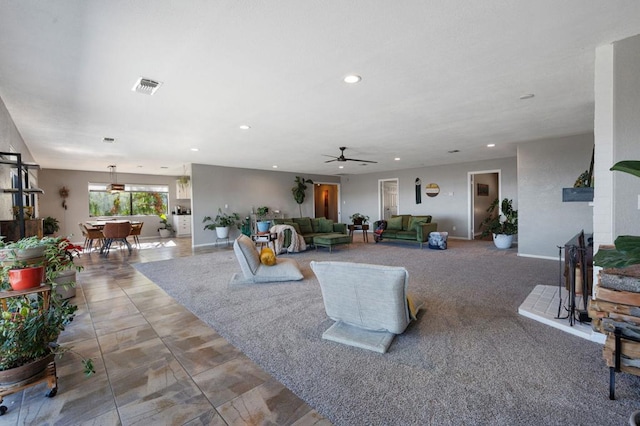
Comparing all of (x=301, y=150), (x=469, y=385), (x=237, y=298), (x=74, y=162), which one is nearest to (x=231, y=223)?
(x=301, y=150)

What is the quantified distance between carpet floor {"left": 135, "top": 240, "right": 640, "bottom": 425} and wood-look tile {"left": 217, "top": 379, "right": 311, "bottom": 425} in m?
0.09

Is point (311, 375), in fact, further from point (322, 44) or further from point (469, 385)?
point (322, 44)

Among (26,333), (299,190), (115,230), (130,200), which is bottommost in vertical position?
(26,333)

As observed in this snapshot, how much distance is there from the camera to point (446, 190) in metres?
9.29

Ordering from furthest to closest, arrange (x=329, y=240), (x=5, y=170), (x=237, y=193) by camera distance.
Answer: (x=237, y=193)
(x=329, y=240)
(x=5, y=170)

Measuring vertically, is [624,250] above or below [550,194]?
below

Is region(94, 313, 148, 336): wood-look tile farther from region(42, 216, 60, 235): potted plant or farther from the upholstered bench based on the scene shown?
region(42, 216, 60, 235): potted plant

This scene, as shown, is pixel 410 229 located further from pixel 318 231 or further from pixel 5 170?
pixel 5 170

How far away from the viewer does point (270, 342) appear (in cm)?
255

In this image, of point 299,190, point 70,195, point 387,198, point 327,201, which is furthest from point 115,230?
point 387,198

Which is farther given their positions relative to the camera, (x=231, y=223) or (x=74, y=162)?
(x=231, y=223)

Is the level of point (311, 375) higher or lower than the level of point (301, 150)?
lower

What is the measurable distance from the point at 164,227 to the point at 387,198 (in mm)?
8970

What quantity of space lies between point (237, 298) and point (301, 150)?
4048mm
